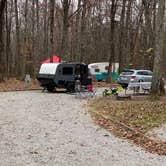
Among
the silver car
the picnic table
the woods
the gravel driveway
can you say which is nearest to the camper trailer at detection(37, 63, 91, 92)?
the picnic table

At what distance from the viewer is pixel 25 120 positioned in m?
12.1

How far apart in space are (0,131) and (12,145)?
1.88m

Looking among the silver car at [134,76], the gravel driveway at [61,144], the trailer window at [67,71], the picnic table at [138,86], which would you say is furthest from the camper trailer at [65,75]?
the gravel driveway at [61,144]

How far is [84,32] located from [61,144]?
3530cm

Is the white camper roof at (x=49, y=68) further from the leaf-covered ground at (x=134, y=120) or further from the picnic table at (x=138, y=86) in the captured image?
the leaf-covered ground at (x=134, y=120)

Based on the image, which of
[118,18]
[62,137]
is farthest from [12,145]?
[118,18]

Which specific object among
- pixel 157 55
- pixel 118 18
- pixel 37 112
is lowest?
pixel 37 112

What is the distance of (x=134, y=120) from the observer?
1195cm

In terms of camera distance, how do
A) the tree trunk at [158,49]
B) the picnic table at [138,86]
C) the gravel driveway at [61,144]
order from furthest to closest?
the picnic table at [138,86], the tree trunk at [158,49], the gravel driveway at [61,144]

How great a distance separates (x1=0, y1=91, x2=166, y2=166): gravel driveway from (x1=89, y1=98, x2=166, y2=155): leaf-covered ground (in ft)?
1.29

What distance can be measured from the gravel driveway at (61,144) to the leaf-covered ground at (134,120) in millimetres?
393

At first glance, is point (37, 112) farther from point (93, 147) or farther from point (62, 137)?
point (93, 147)

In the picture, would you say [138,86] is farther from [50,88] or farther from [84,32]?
[84,32]

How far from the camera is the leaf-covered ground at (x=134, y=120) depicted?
895 centimetres
